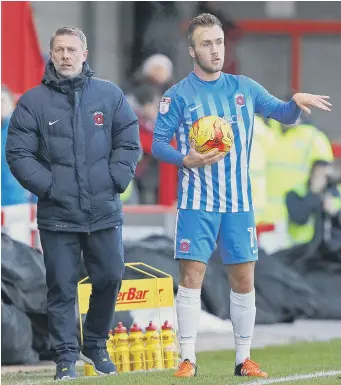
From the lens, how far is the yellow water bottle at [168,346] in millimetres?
10102

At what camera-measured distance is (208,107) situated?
871 centimetres

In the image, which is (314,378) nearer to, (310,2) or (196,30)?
(196,30)

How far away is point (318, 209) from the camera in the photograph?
16.9 meters

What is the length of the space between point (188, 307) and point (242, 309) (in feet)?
1.03

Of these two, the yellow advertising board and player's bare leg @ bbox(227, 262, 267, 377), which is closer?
Result: player's bare leg @ bbox(227, 262, 267, 377)

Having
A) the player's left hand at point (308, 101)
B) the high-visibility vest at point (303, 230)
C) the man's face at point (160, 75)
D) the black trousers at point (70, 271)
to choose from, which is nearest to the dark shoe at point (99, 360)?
the black trousers at point (70, 271)

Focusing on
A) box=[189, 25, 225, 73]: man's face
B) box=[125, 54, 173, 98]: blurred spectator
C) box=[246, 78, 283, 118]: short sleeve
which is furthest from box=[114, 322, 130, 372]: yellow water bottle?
box=[125, 54, 173, 98]: blurred spectator

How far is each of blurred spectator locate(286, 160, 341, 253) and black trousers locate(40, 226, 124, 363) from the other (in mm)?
6995

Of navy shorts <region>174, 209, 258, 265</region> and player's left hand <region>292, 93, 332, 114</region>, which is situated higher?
player's left hand <region>292, 93, 332, 114</region>

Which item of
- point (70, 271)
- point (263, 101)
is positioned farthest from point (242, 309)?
point (263, 101)

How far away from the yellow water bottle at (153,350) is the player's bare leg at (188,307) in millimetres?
1288

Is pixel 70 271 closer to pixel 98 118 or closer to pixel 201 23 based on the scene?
pixel 98 118

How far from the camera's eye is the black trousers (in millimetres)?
9141

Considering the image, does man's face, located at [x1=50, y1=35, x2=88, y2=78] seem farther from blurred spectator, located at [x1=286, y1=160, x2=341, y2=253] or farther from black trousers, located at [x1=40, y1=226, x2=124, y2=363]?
blurred spectator, located at [x1=286, y1=160, x2=341, y2=253]
